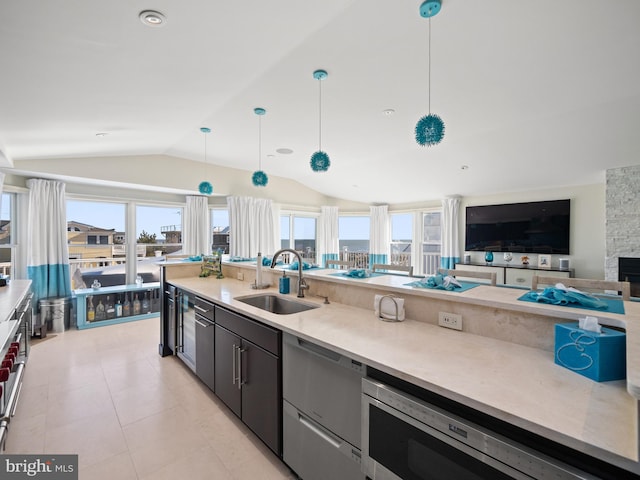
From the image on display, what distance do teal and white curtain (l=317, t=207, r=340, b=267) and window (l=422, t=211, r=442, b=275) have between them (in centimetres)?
225

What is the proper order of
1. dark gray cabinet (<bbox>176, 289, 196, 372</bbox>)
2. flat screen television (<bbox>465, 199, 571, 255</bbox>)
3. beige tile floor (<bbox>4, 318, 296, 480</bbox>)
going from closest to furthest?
1. beige tile floor (<bbox>4, 318, 296, 480</bbox>)
2. dark gray cabinet (<bbox>176, 289, 196, 372</bbox>)
3. flat screen television (<bbox>465, 199, 571, 255</bbox>)

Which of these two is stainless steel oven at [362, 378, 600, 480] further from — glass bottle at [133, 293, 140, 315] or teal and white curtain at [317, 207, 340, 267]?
teal and white curtain at [317, 207, 340, 267]

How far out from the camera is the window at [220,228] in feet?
20.1

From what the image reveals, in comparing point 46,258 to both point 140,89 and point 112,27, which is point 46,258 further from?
point 112,27

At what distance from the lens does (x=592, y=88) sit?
258 cm

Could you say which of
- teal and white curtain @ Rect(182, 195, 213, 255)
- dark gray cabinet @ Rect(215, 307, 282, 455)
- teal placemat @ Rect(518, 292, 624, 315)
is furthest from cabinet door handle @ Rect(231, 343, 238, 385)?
teal and white curtain @ Rect(182, 195, 213, 255)

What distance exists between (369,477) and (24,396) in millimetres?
3078

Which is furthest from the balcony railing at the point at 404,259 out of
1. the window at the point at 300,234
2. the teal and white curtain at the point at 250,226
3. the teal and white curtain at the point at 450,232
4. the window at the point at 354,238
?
the teal and white curtain at the point at 250,226

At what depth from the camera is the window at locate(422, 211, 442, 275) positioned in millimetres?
6605

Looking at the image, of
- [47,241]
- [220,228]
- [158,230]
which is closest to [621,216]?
[220,228]

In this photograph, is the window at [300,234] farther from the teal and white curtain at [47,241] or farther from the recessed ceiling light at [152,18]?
the recessed ceiling light at [152,18]

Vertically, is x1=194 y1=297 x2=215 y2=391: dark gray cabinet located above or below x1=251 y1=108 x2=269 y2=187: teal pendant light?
below

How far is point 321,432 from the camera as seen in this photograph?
4.85 ft

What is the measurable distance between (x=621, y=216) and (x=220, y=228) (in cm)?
655
